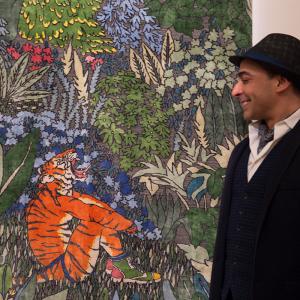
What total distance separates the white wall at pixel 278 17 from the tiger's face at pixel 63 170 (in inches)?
35.4

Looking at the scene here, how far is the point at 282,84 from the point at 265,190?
1.14 feet

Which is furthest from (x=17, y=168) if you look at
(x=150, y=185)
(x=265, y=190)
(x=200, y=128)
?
(x=265, y=190)

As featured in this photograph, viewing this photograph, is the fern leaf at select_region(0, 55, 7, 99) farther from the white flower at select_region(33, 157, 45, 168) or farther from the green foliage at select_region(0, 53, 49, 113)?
the white flower at select_region(33, 157, 45, 168)

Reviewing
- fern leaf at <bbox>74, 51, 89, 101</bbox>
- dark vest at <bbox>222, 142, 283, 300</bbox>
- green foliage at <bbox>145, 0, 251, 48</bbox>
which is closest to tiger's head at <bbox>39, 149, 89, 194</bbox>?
fern leaf at <bbox>74, 51, 89, 101</bbox>

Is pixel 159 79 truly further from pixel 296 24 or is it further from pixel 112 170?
pixel 296 24

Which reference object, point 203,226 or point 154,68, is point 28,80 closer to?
point 154,68

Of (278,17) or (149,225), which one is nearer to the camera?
(278,17)

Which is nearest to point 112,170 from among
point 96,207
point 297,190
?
point 96,207

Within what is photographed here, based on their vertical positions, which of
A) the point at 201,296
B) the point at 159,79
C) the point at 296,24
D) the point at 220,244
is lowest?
the point at 201,296

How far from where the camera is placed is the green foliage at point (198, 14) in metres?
2.11

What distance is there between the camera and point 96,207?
208cm

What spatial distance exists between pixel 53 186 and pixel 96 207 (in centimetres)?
21

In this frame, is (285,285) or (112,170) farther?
(112,170)

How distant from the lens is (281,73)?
1.52 m
